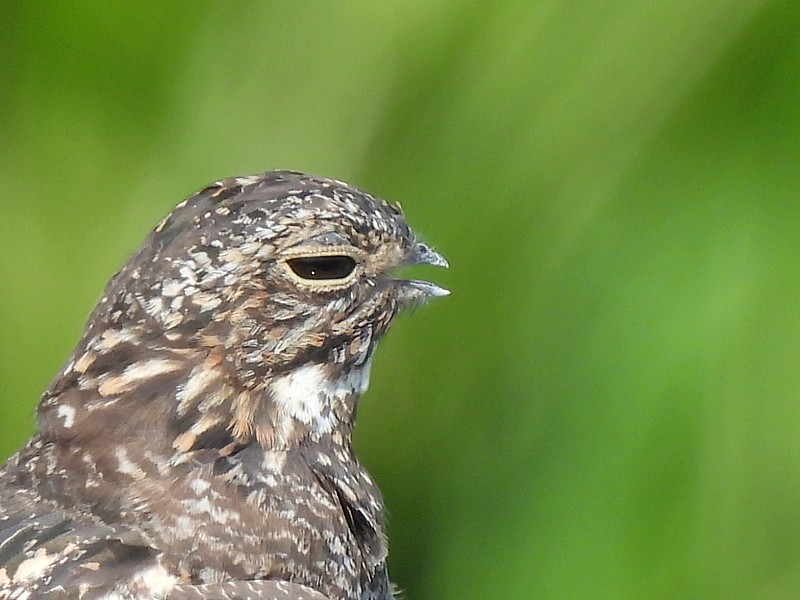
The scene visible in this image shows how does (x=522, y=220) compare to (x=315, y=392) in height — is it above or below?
above

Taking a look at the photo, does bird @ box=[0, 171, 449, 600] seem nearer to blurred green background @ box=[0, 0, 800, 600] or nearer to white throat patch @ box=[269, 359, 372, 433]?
white throat patch @ box=[269, 359, 372, 433]

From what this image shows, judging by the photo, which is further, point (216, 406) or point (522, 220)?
point (522, 220)

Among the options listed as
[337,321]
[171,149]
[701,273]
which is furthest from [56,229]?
[701,273]

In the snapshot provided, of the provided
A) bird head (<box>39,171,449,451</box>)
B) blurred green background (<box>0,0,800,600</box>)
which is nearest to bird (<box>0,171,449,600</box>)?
bird head (<box>39,171,449,451</box>)

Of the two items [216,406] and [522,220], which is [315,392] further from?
[522,220]

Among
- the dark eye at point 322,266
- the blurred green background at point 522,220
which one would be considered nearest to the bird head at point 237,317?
the dark eye at point 322,266

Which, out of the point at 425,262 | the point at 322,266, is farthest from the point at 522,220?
the point at 322,266

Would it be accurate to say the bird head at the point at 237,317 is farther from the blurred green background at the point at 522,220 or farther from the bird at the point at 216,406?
the blurred green background at the point at 522,220
